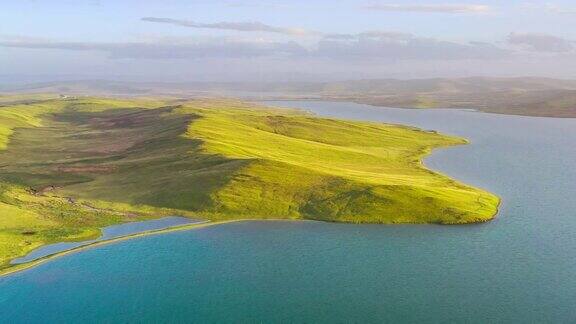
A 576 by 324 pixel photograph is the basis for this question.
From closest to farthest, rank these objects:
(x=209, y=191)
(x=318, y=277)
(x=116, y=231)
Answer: (x=318, y=277)
(x=116, y=231)
(x=209, y=191)

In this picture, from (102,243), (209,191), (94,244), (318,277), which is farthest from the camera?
(209,191)

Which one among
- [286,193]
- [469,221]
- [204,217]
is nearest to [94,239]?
[204,217]

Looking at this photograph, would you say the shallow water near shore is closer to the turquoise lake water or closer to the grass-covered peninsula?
the grass-covered peninsula

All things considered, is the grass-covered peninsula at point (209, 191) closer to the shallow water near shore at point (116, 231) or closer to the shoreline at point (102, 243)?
the shallow water near shore at point (116, 231)

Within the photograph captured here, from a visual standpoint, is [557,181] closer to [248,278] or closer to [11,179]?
[248,278]

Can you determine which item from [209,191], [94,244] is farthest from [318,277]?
[209,191]

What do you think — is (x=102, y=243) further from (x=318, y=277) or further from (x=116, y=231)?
(x=318, y=277)

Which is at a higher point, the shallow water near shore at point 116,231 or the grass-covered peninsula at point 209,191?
the grass-covered peninsula at point 209,191

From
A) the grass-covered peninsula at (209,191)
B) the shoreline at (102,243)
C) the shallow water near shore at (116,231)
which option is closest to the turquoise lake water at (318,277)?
the shoreline at (102,243)

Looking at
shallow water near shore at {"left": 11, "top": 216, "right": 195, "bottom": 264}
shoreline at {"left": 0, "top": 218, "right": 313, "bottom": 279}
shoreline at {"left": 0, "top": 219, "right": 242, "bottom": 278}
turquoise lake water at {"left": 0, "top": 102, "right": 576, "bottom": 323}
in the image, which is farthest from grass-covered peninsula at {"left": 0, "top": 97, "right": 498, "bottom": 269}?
turquoise lake water at {"left": 0, "top": 102, "right": 576, "bottom": 323}
